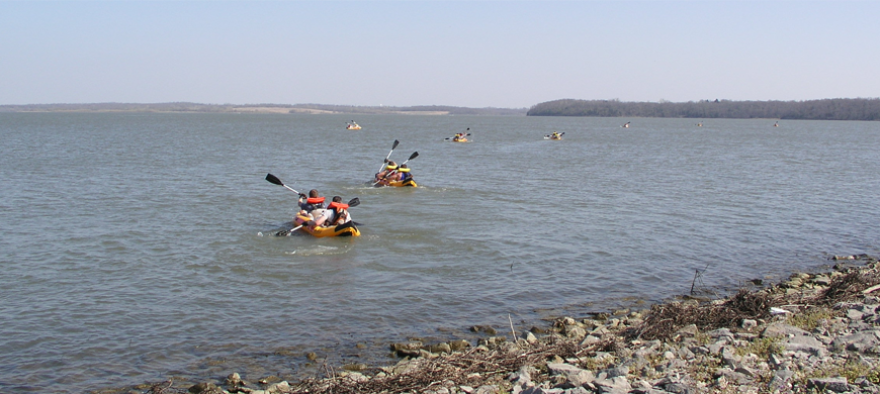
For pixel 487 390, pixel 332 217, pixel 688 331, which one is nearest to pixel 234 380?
pixel 487 390

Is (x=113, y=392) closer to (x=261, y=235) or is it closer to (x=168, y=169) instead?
(x=261, y=235)

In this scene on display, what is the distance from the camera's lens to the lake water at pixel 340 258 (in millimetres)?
10219

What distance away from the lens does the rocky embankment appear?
696cm

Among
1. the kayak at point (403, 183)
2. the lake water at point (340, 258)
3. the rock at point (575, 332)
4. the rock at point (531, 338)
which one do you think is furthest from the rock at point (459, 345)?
the kayak at point (403, 183)

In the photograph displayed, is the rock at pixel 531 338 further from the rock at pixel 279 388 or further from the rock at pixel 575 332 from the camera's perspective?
the rock at pixel 279 388

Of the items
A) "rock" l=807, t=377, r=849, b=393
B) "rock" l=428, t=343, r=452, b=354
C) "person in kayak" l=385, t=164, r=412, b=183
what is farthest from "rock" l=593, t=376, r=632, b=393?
"person in kayak" l=385, t=164, r=412, b=183

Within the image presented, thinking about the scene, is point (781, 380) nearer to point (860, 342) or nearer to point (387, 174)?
point (860, 342)

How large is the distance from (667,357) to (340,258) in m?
8.89

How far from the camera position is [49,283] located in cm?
1315

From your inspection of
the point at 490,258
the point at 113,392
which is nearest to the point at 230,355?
the point at 113,392

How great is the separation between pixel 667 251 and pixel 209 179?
67.7ft

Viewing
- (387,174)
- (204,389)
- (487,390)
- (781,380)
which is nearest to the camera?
(781,380)

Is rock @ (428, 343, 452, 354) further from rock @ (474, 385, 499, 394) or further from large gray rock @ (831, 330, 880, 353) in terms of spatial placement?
large gray rock @ (831, 330, 880, 353)

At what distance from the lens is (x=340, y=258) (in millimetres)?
15445
